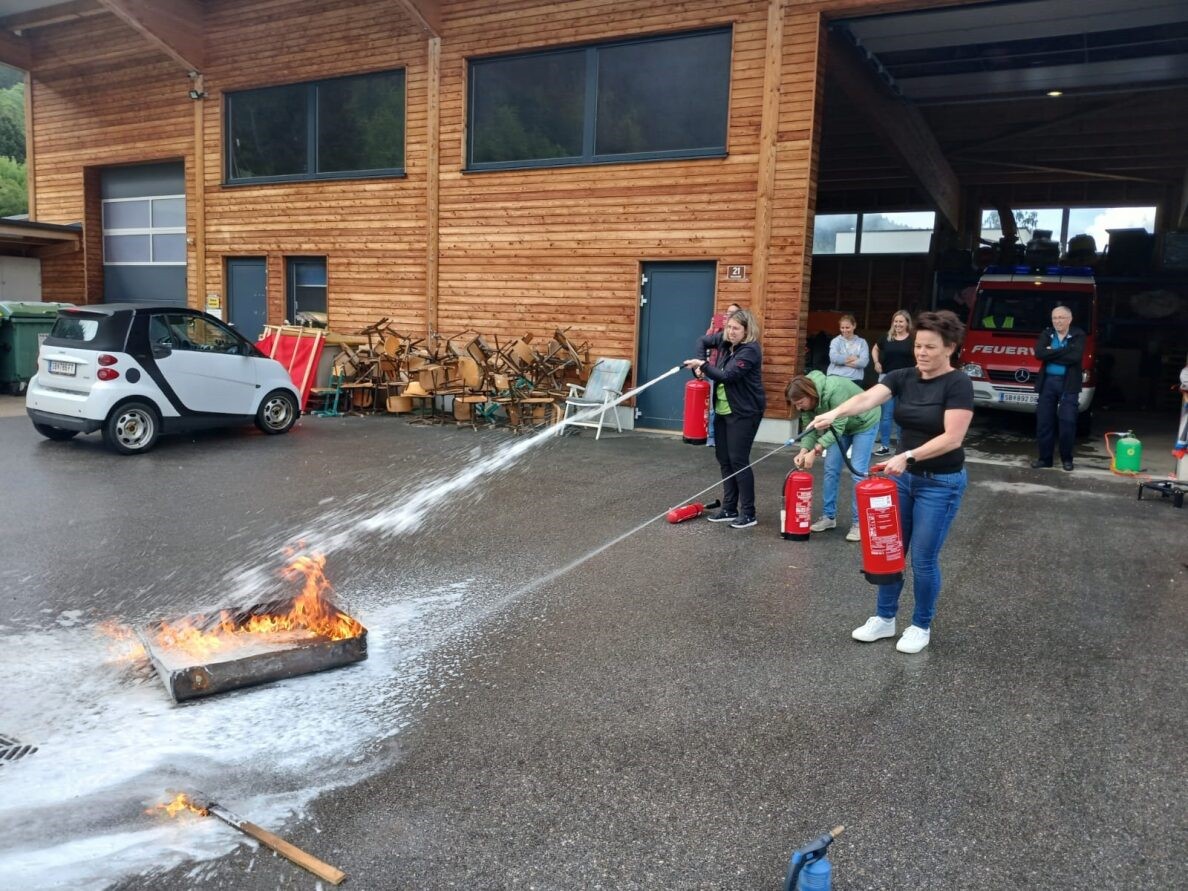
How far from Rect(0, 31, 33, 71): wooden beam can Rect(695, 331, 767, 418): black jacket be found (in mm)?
20314

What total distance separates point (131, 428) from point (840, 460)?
799 cm

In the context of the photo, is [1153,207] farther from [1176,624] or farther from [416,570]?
[416,570]

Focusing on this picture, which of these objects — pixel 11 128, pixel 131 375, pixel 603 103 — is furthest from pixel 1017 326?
pixel 11 128

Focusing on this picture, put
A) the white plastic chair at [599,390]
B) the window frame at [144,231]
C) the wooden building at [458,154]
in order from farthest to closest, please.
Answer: the window frame at [144,231], the white plastic chair at [599,390], the wooden building at [458,154]

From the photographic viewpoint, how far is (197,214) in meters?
17.8

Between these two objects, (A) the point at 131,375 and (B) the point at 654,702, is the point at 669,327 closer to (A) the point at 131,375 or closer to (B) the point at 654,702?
(A) the point at 131,375

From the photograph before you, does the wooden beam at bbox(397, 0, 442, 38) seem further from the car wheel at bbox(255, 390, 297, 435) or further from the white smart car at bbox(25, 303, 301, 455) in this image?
the car wheel at bbox(255, 390, 297, 435)

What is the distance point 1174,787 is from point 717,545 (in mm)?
3932

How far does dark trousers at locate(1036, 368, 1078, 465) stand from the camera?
34.5ft

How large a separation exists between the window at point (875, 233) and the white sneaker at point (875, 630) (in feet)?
65.6

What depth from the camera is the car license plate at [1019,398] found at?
13.7 meters

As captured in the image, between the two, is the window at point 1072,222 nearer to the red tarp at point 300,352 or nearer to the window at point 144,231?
the red tarp at point 300,352

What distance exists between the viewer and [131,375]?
10094 millimetres

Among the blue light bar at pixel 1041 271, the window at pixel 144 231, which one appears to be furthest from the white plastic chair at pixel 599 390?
the window at pixel 144 231
